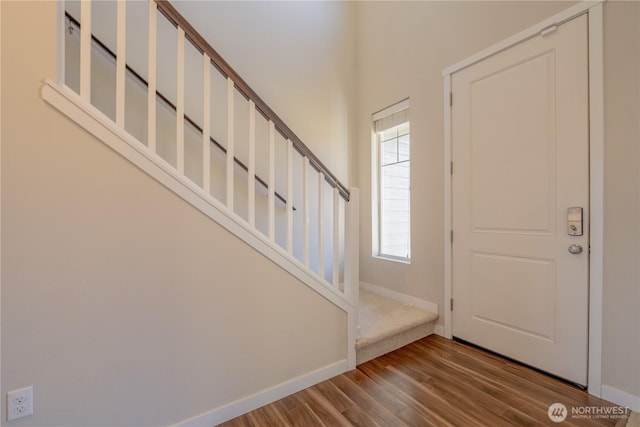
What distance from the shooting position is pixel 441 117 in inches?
95.0

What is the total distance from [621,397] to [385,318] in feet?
4.59

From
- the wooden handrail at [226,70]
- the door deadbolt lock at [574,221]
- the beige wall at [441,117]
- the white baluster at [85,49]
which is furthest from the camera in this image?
the door deadbolt lock at [574,221]

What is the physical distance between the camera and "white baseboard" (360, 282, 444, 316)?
2.50 m

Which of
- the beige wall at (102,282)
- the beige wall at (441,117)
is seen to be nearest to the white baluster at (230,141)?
the beige wall at (102,282)

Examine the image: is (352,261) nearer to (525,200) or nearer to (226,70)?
(525,200)

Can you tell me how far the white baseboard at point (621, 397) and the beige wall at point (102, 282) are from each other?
6.56ft

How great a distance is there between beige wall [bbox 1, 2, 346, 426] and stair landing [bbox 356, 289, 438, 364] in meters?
0.87

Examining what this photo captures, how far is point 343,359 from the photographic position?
1887 mm

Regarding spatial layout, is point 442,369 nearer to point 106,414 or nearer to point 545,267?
point 545,267

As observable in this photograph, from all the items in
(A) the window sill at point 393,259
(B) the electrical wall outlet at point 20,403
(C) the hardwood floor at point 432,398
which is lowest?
(C) the hardwood floor at point 432,398

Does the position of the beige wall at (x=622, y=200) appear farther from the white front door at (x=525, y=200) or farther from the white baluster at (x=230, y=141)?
the white baluster at (x=230, y=141)

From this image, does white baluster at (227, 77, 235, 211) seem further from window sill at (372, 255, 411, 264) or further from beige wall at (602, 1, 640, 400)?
beige wall at (602, 1, 640, 400)

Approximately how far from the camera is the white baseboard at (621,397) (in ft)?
4.84

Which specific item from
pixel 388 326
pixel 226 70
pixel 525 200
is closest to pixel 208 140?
pixel 226 70
